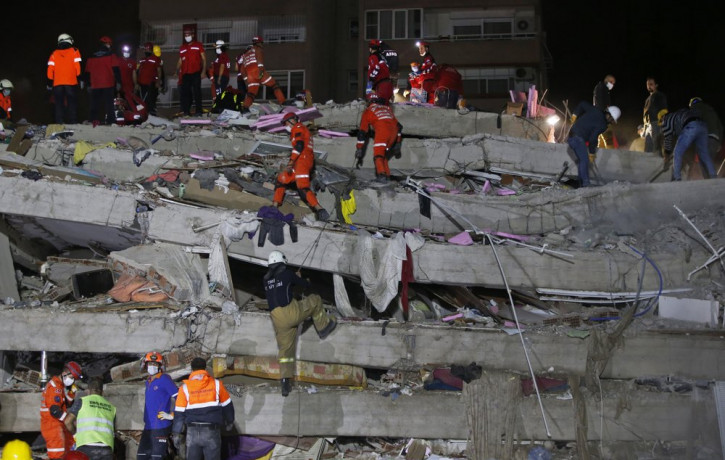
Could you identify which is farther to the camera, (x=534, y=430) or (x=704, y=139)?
(x=704, y=139)

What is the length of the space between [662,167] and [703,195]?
2.01m

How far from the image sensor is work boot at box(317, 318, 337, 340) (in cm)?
1030

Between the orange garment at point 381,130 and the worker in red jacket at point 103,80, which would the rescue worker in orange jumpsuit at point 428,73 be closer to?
the orange garment at point 381,130

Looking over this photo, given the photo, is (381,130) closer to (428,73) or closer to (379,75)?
(379,75)

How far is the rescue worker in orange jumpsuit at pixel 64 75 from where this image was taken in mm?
15148

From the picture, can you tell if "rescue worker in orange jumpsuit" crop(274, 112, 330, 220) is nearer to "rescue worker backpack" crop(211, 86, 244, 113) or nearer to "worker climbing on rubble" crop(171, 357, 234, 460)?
"worker climbing on rubble" crop(171, 357, 234, 460)

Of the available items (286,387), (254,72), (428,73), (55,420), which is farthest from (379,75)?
(55,420)

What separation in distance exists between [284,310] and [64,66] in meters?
8.36

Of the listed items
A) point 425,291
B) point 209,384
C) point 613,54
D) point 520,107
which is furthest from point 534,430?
point 613,54

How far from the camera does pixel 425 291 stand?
1188 centimetres

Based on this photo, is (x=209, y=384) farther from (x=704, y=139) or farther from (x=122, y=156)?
(x=704, y=139)

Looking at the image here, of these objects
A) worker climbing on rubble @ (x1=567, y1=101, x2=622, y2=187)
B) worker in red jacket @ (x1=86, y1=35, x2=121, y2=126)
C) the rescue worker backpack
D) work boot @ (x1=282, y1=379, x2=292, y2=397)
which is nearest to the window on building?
the rescue worker backpack

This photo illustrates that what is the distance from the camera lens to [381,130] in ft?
42.6

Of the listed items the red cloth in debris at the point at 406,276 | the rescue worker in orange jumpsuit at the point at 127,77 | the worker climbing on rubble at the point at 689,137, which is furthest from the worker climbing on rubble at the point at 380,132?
the rescue worker in orange jumpsuit at the point at 127,77
